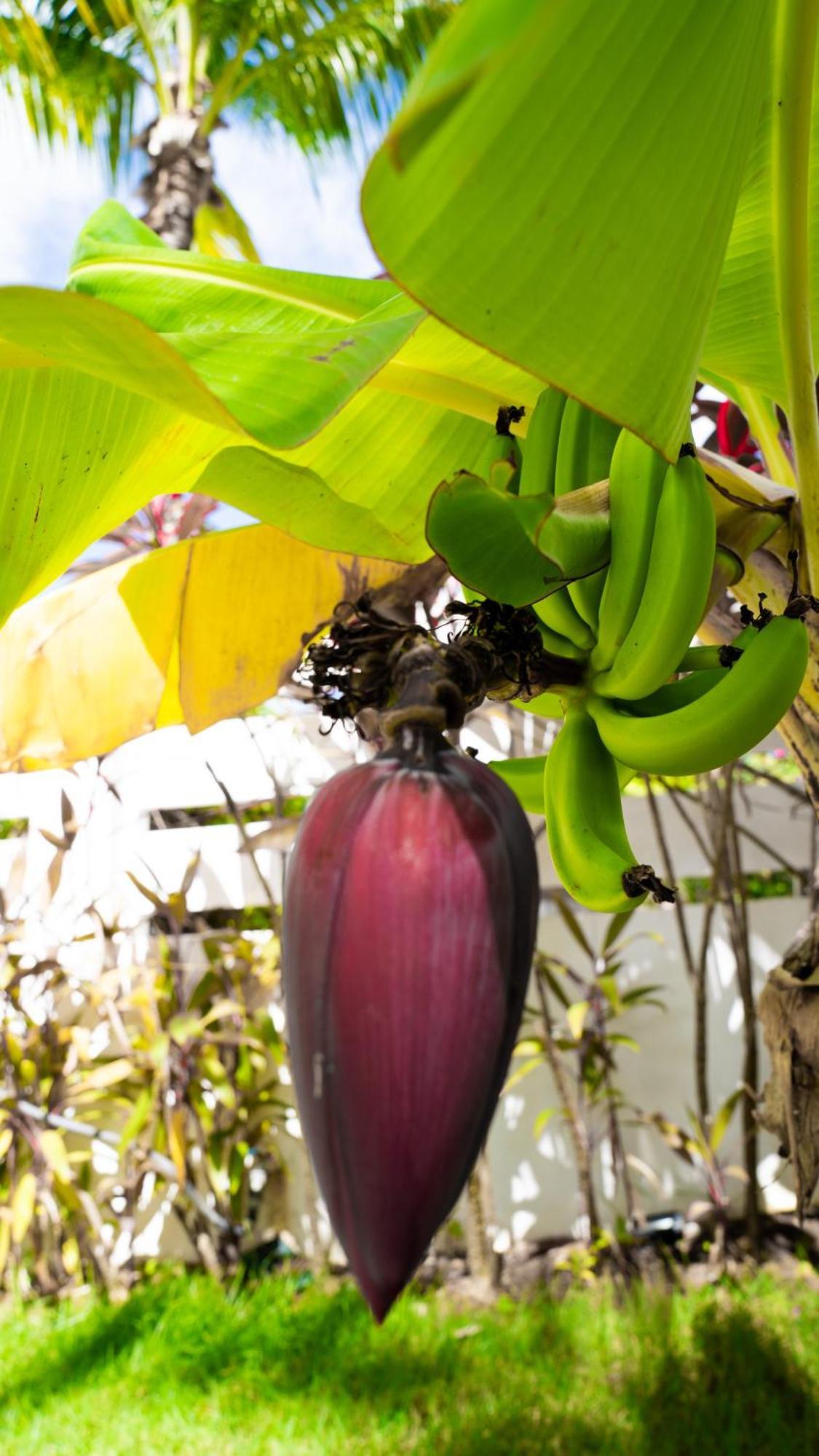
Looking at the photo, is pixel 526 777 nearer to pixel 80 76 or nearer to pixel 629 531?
pixel 629 531

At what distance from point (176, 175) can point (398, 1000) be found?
2.92 meters

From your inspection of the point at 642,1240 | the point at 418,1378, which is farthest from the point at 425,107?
the point at 642,1240

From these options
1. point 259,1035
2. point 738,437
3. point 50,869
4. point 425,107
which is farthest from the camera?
point 259,1035

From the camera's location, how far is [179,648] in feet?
2.32

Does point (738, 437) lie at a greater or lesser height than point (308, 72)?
lesser

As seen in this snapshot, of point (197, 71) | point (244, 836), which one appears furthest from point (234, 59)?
point (244, 836)

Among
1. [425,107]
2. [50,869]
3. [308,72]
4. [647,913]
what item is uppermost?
[308,72]

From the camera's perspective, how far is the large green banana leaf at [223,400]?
29cm

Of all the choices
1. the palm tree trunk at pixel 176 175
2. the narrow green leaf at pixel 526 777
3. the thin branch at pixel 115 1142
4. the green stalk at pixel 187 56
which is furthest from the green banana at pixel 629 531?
the green stalk at pixel 187 56

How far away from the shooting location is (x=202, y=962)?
2.36m

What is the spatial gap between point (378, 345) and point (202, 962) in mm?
2215

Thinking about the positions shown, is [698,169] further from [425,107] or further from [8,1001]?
[8,1001]

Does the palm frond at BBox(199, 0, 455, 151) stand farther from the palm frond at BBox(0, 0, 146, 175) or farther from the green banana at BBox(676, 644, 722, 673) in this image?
the green banana at BBox(676, 644, 722, 673)

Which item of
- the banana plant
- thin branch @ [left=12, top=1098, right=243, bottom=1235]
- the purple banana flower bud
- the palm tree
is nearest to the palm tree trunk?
the palm tree
